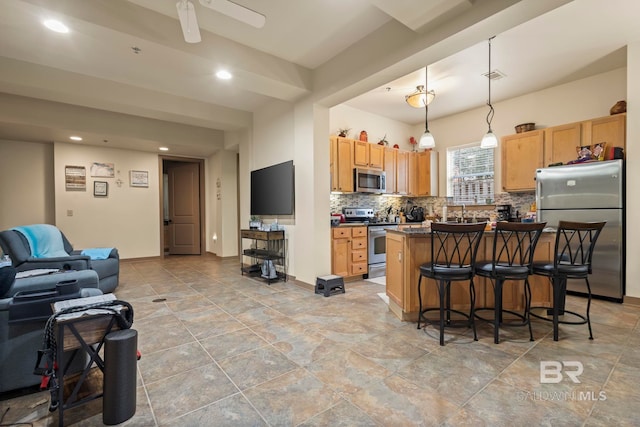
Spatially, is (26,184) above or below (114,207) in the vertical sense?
above

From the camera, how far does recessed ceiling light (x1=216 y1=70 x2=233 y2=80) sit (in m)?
3.61

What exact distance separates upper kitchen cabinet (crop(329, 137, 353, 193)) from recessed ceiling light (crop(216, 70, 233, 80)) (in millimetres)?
1908

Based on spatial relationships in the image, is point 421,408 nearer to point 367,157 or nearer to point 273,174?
point 273,174

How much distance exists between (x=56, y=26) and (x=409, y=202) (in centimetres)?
629

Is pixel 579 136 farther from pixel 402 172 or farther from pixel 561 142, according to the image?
pixel 402 172

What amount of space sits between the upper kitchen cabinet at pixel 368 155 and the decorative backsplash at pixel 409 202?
655 mm

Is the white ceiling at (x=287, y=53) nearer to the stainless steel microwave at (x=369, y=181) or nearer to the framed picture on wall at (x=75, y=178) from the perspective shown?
the framed picture on wall at (x=75, y=178)

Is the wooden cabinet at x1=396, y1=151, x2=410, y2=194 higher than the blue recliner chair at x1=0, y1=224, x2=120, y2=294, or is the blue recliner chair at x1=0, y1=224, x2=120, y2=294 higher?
the wooden cabinet at x1=396, y1=151, x2=410, y2=194

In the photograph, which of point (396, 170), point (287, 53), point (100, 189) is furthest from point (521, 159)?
point (100, 189)

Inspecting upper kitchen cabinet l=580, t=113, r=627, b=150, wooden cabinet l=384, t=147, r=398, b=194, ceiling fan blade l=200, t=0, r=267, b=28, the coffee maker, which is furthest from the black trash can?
upper kitchen cabinet l=580, t=113, r=627, b=150

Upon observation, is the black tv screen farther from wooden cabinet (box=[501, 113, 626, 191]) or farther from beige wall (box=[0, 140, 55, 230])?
beige wall (box=[0, 140, 55, 230])

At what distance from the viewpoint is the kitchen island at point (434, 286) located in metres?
2.90

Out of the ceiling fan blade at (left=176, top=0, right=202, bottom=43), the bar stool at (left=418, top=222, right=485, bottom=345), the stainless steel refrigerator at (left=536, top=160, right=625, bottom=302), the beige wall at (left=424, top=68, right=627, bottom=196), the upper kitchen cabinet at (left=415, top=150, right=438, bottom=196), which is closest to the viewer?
the ceiling fan blade at (left=176, top=0, right=202, bottom=43)

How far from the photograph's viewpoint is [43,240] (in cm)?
380
